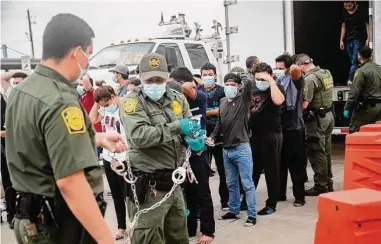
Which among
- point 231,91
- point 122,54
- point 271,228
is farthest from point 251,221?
point 122,54

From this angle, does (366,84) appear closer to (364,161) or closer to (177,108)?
(364,161)

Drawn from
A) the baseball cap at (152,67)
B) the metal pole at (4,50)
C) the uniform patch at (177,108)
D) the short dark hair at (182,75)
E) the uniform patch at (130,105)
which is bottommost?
the uniform patch at (177,108)

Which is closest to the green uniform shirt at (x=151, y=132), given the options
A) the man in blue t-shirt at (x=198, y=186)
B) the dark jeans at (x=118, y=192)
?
the man in blue t-shirt at (x=198, y=186)

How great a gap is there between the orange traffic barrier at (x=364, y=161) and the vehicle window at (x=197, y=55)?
6374mm

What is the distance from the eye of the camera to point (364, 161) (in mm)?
4496

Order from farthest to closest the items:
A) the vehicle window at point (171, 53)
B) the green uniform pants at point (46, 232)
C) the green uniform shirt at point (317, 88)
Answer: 1. the vehicle window at point (171, 53)
2. the green uniform shirt at point (317, 88)
3. the green uniform pants at point (46, 232)

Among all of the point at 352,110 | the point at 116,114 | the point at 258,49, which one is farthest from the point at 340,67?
the point at 116,114

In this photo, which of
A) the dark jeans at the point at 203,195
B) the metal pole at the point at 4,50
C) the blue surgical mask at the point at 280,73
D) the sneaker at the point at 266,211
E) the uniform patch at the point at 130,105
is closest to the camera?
the uniform patch at the point at 130,105

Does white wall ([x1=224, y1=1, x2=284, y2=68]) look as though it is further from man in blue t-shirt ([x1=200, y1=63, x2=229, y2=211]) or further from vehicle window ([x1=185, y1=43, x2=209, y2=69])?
man in blue t-shirt ([x1=200, y1=63, x2=229, y2=211])

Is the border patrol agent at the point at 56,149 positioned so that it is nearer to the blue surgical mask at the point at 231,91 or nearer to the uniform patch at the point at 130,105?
the uniform patch at the point at 130,105

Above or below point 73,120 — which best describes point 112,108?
below

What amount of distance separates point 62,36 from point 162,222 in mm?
1629

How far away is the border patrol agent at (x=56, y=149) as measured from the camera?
1992 millimetres

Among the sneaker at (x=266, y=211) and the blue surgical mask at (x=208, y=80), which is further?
the blue surgical mask at (x=208, y=80)
